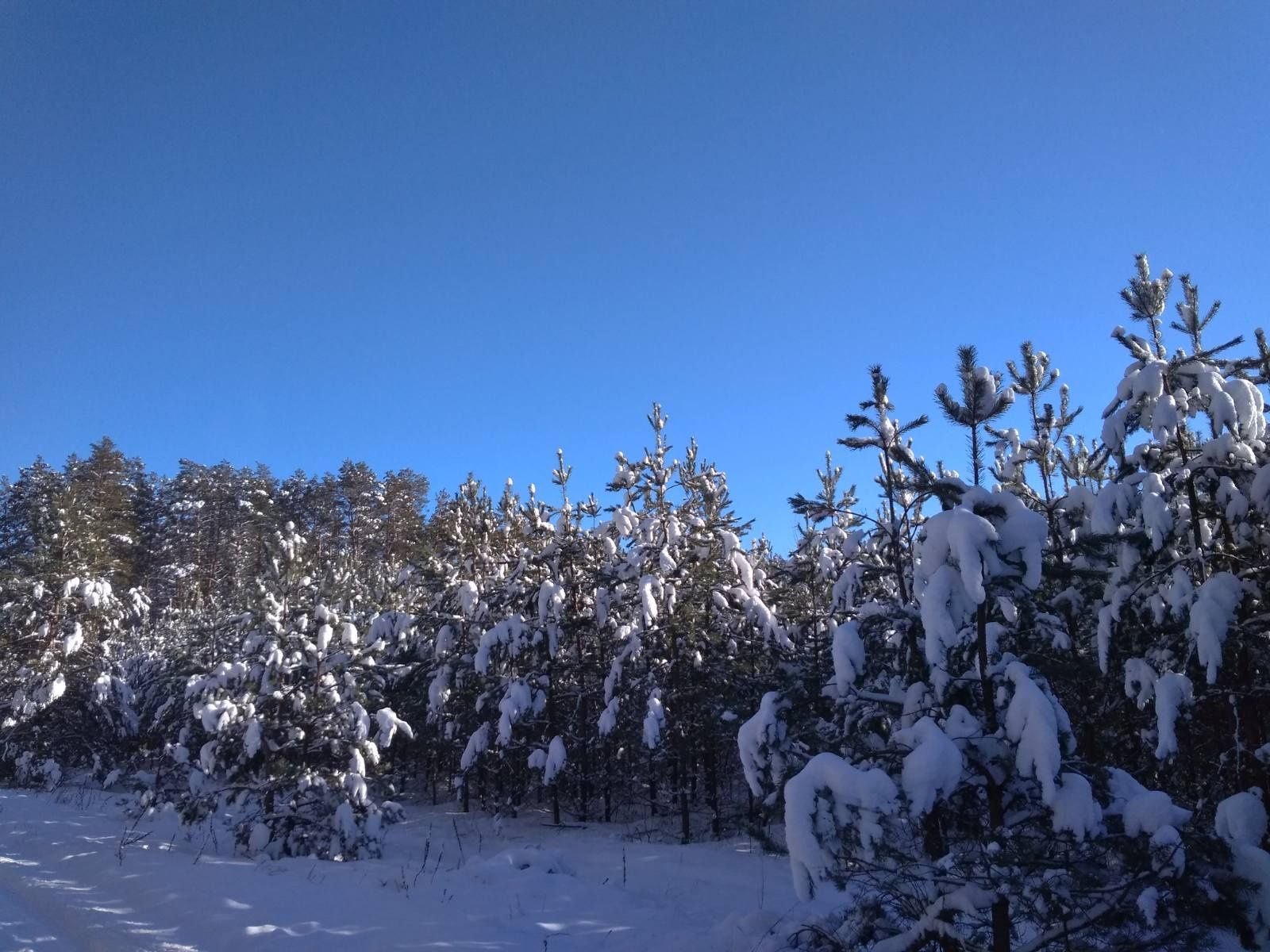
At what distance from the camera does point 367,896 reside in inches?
319

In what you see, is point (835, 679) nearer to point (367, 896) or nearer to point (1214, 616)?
point (1214, 616)

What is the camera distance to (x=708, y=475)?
17203 millimetres

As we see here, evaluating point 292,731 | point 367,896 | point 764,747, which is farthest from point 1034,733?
point 292,731

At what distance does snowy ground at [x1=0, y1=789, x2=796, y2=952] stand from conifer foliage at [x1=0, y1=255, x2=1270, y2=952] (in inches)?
43.0

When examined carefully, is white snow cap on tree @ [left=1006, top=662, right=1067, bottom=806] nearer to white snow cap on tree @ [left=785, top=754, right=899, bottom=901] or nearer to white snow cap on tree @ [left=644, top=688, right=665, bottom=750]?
white snow cap on tree @ [left=785, top=754, right=899, bottom=901]

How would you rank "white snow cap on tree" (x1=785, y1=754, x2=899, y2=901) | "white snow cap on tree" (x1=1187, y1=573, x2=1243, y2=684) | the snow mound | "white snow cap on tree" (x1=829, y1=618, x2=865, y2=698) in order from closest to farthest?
1. "white snow cap on tree" (x1=785, y1=754, x2=899, y2=901)
2. "white snow cap on tree" (x1=829, y1=618, x2=865, y2=698)
3. "white snow cap on tree" (x1=1187, y1=573, x2=1243, y2=684)
4. the snow mound

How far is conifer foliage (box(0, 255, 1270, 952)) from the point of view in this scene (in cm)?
385

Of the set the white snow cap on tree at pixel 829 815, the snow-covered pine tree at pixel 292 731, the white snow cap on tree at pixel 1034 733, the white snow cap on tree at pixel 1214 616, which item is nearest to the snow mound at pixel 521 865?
the snow-covered pine tree at pixel 292 731

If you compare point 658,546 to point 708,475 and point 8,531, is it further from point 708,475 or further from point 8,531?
point 8,531

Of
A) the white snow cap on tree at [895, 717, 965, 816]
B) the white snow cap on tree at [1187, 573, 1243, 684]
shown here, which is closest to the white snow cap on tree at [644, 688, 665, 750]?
the white snow cap on tree at [1187, 573, 1243, 684]

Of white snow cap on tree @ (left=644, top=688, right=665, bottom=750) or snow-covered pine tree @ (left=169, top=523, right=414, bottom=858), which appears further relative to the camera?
white snow cap on tree @ (left=644, top=688, right=665, bottom=750)

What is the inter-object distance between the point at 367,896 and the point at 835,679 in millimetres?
6395

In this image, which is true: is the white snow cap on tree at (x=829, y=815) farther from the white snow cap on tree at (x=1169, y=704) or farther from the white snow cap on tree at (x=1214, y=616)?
the white snow cap on tree at (x=1214, y=616)

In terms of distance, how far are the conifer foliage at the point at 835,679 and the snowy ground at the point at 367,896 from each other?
1.09 metres
